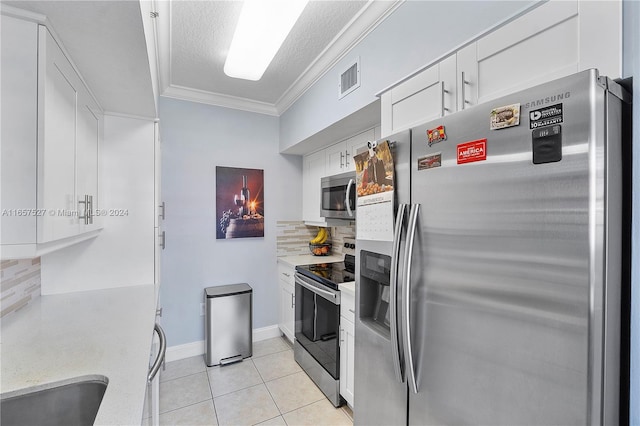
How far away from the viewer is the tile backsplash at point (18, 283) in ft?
4.62

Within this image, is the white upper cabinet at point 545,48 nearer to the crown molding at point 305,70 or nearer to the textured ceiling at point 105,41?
the crown molding at point 305,70

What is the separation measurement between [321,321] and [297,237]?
135 centimetres

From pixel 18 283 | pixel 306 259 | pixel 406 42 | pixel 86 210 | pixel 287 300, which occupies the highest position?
pixel 406 42

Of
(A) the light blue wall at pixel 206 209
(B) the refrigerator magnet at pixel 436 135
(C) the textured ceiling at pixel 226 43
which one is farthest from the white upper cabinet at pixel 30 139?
(A) the light blue wall at pixel 206 209

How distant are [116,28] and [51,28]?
222 millimetres

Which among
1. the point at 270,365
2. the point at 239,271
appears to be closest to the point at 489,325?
the point at 270,365

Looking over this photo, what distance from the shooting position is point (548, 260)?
2.55 feet

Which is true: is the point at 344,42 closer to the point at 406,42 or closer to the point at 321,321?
the point at 406,42

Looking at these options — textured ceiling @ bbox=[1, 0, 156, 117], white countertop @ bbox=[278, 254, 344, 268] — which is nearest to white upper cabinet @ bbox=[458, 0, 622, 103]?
textured ceiling @ bbox=[1, 0, 156, 117]

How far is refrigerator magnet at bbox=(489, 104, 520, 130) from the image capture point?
0.85 meters

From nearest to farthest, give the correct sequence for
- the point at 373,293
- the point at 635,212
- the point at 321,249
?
the point at 635,212 < the point at 373,293 < the point at 321,249

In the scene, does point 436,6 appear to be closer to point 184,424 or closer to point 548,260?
point 548,260

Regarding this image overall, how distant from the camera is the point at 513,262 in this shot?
0.84 metres

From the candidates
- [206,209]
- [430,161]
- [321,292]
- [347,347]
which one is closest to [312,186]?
[206,209]
